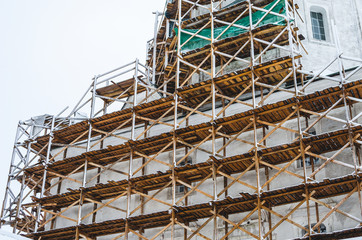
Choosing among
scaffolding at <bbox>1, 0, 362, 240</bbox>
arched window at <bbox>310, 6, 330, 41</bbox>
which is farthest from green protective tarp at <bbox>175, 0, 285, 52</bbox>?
arched window at <bbox>310, 6, 330, 41</bbox>

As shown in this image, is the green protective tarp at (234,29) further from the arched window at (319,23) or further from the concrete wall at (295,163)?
the arched window at (319,23)

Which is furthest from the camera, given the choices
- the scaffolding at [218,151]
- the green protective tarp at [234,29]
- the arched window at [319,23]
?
the arched window at [319,23]

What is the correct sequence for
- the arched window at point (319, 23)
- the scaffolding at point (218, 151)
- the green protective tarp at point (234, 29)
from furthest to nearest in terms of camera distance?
the arched window at point (319, 23) < the green protective tarp at point (234, 29) < the scaffolding at point (218, 151)

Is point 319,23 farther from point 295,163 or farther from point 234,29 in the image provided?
point 295,163

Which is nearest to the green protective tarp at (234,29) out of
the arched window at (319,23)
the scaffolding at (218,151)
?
the scaffolding at (218,151)

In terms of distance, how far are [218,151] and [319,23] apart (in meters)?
11.5

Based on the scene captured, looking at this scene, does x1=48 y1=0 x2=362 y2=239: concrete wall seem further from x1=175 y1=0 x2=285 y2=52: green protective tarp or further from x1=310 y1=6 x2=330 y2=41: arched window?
x1=175 y1=0 x2=285 y2=52: green protective tarp

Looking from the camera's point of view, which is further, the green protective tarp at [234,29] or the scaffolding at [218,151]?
the green protective tarp at [234,29]

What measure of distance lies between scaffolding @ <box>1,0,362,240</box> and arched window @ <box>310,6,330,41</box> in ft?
4.22

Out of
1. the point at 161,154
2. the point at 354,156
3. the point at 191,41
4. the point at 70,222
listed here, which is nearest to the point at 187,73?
the point at 191,41

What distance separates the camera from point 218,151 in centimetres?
2989

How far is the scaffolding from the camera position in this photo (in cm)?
2778

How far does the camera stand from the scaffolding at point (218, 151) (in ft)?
91.1

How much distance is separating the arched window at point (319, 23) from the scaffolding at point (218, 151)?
1286mm
